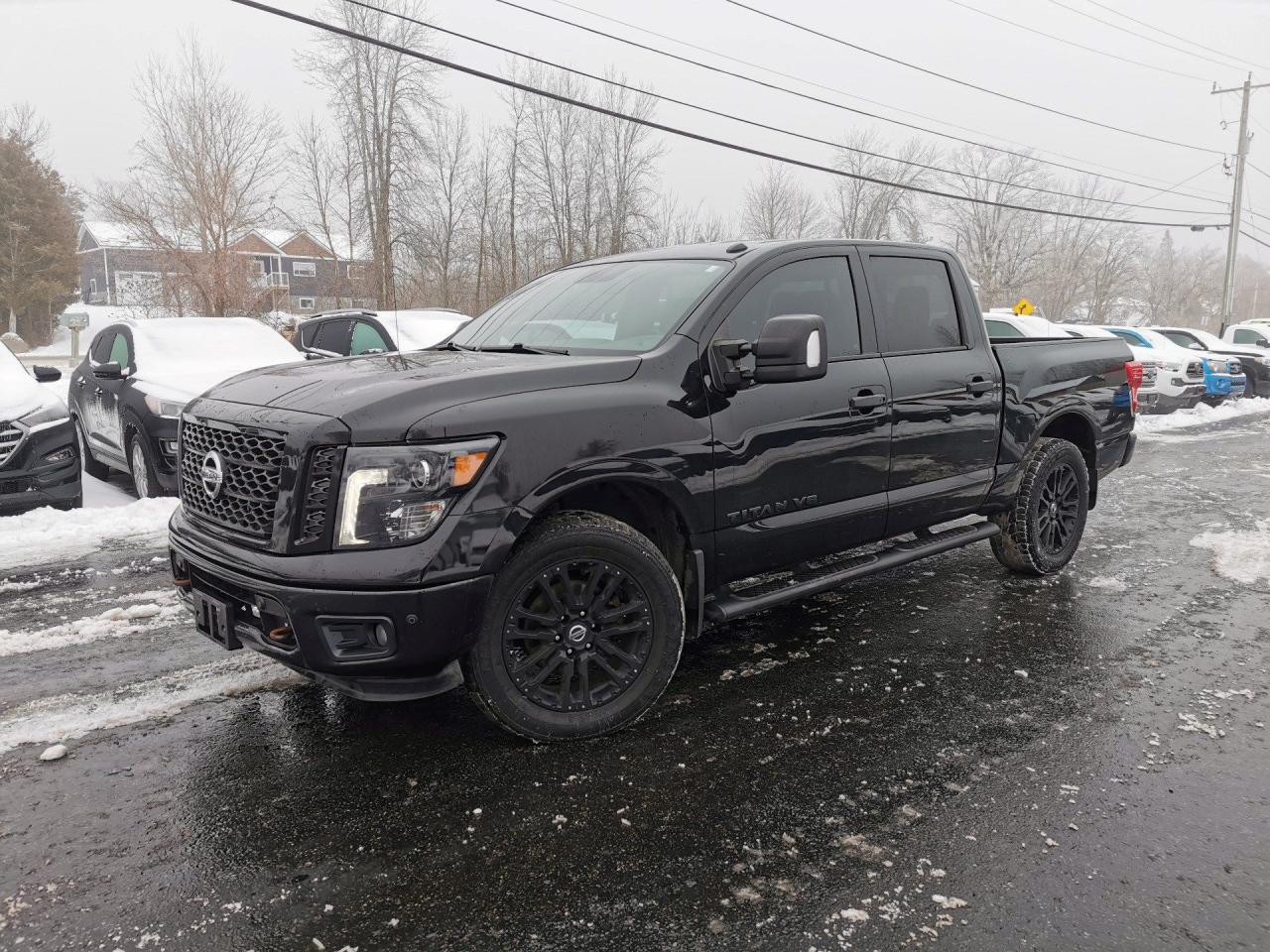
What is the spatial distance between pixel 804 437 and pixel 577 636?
4.44ft

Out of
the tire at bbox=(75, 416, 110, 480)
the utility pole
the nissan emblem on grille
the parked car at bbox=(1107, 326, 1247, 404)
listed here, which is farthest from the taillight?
the utility pole

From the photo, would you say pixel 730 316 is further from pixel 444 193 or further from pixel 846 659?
pixel 444 193

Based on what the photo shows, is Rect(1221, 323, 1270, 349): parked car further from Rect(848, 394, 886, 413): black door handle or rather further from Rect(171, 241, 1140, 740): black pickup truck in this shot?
Rect(848, 394, 886, 413): black door handle

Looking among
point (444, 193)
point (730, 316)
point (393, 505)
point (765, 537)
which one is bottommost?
point (765, 537)

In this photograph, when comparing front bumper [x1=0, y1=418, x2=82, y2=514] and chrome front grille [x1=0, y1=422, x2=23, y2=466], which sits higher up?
chrome front grille [x1=0, y1=422, x2=23, y2=466]

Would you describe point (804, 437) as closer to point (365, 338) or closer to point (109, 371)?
point (109, 371)

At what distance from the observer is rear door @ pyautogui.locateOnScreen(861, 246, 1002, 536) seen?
4406 millimetres

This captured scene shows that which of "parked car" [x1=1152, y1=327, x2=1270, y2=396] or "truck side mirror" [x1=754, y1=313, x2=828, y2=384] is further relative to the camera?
"parked car" [x1=1152, y1=327, x2=1270, y2=396]

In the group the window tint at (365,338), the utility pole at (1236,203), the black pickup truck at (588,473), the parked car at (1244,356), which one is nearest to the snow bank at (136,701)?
the black pickup truck at (588,473)

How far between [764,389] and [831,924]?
2107 mm

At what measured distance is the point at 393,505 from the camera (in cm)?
289

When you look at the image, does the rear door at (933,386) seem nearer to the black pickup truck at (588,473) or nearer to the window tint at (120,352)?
the black pickup truck at (588,473)

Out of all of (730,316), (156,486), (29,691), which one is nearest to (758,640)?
(730,316)

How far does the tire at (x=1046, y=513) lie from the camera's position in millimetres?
5324
